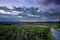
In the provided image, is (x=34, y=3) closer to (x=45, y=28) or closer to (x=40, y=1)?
(x=40, y=1)

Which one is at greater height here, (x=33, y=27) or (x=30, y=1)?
(x=30, y=1)

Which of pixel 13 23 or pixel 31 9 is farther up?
pixel 31 9

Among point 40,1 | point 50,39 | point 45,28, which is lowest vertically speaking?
point 50,39

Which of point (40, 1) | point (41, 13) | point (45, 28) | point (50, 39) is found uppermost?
point (40, 1)

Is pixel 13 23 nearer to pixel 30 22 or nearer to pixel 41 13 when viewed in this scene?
pixel 30 22

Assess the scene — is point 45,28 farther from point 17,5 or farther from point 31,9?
point 17,5

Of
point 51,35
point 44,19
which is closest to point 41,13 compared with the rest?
point 44,19
